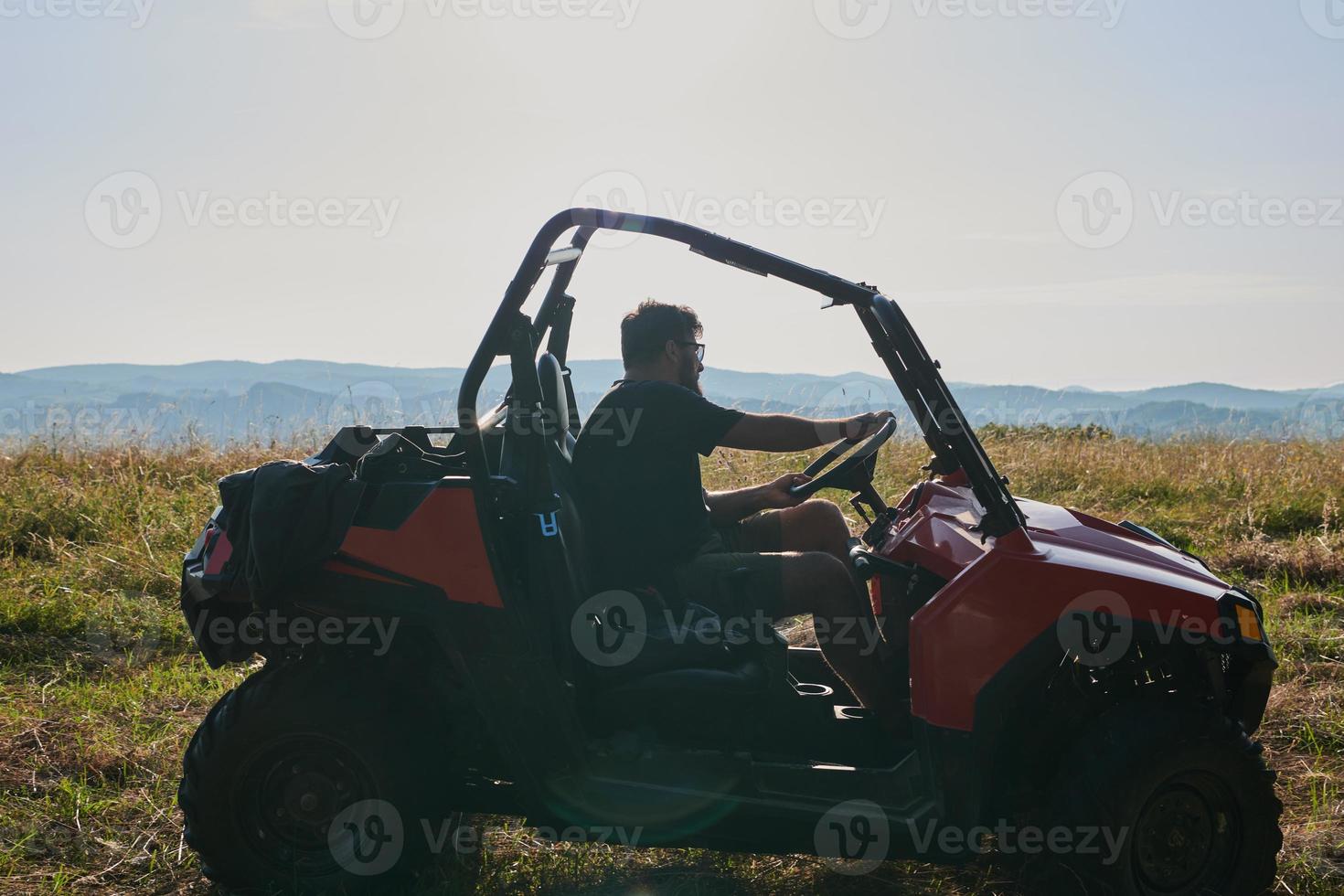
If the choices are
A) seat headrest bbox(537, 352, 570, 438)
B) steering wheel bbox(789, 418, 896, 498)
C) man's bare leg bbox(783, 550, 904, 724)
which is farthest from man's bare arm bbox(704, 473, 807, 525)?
seat headrest bbox(537, 352, 570, 438)

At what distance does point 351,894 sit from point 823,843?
1382 millimetres

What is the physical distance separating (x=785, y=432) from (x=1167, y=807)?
5.02 feet

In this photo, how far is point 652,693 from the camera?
10.3ft

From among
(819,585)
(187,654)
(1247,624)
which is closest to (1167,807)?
(1247,624)

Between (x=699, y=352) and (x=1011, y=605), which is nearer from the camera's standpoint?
(x=1011, y=605)

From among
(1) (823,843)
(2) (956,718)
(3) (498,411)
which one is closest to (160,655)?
(3) (498,411)

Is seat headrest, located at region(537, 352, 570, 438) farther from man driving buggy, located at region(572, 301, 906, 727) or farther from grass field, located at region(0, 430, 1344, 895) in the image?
grass field, located at region(0, 430, 1344, 895)

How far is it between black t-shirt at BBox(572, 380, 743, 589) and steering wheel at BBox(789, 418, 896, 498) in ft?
1.18

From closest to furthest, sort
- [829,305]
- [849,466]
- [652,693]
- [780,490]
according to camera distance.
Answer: [829,305]
[652,693]
[849,466]
[780,490]

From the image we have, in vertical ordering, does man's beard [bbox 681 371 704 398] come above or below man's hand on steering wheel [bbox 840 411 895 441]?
above

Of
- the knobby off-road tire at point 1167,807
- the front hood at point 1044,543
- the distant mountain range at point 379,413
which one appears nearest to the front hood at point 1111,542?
the front hood at point 1044,543

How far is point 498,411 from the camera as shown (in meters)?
3.78

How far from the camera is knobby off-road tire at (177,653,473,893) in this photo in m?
3.03

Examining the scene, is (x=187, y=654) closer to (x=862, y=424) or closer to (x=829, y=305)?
(x=862, y=424)
